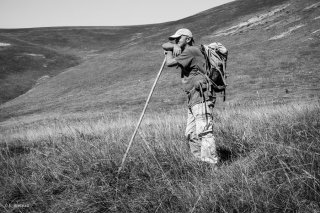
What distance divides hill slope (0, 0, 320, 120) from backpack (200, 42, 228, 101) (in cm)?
993

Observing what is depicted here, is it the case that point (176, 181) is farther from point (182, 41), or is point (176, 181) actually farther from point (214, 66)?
point (182, 41)

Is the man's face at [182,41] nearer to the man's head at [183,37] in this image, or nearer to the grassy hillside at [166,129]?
the man's head at [183,37]

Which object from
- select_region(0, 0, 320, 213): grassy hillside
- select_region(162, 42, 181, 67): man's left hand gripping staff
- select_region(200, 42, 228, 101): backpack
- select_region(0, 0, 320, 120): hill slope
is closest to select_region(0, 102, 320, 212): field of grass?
select_region(0, 0, 320, 213): grassy hillside

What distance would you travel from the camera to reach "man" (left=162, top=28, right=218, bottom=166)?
4.79m

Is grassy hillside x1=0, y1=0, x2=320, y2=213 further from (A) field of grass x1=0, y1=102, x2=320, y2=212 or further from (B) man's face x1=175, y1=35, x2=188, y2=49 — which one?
(B) man's face x1=175, y1=35, x2=188, y2=49

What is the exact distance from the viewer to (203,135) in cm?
477

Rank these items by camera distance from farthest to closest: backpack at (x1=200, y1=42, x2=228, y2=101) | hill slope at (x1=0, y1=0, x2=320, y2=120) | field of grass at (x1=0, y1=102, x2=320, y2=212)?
hill slope at (x1=0, y1=0, x2=320, y2=120), backpack at (x1=200, y1=42, x2=228, y2=101), field of grass at (x1=0, y1=102, x2=320, y2=212)

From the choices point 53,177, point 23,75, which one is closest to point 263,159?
point 53,177

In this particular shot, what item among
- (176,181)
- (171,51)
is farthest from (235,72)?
(176,181)

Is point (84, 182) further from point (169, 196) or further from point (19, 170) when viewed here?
point (19, 170)

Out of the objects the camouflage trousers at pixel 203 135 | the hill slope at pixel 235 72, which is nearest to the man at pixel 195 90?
the camouflage trousers at pixel 203 135

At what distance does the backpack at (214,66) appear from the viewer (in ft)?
16.6

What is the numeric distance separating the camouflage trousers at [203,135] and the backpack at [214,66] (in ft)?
1.22

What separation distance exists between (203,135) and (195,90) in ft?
2.63
